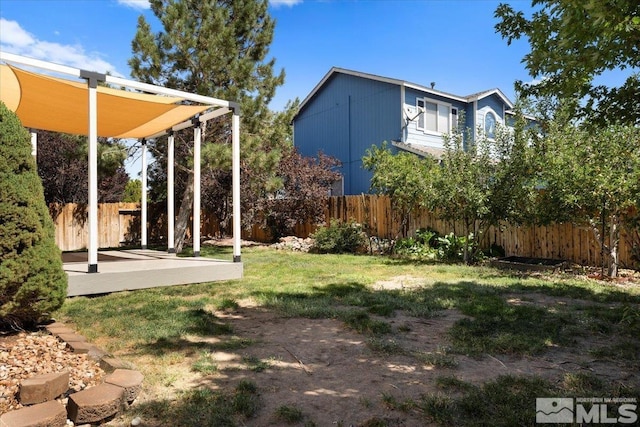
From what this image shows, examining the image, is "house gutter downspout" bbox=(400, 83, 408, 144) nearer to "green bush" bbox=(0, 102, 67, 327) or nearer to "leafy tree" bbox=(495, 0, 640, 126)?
"leafy tree" bbox=(495, 0, 640, 126)

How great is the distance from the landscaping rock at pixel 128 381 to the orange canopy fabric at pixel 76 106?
4.69 metres

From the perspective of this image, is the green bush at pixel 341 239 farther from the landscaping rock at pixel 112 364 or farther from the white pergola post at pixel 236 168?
the landscaping rock at pixel 112 364

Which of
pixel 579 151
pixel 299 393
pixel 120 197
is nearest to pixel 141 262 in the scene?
pixel 299 393

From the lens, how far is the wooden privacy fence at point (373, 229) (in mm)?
8352

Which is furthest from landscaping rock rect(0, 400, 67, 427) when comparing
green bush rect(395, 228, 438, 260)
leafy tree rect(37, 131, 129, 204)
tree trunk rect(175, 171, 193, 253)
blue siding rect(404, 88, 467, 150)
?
blue siding rect(404, 88, 467, 150)

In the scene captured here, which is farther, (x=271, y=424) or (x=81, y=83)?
(x=81, y=83)

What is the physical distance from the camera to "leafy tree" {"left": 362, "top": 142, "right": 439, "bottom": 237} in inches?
366

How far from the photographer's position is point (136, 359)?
10.6 feet

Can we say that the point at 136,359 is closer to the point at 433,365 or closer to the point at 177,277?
the point at 433,365

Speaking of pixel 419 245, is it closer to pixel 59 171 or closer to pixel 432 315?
pixel 432 315

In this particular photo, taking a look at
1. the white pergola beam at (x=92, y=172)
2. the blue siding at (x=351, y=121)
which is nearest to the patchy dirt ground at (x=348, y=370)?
the white pergola beam at (x=92, y=172)

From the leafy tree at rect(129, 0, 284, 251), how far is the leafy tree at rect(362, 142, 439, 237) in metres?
2.85

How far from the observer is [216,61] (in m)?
9.79

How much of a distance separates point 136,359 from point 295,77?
976cm
